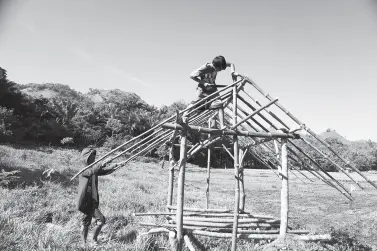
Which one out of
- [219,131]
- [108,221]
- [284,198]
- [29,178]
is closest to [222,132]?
[219,131]

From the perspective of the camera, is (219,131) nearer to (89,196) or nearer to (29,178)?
(89,196)

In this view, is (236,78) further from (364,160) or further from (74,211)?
(364,160)

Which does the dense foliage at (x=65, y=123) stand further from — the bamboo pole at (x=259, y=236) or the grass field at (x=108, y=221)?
the bamboo pole at (x=259, y=236)

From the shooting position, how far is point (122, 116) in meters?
38.8

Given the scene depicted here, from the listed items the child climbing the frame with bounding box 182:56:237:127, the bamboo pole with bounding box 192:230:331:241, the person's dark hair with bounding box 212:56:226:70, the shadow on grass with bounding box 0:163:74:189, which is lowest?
the bamboo pole with bounding box 192:230:331:241

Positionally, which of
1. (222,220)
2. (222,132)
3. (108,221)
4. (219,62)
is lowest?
(108,221)

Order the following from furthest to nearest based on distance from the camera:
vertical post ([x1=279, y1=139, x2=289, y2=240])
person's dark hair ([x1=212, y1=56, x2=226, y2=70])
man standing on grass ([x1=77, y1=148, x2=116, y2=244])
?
1. person's dark hair ([x1=212, y1=56, x2=226, y2=70])
2. vertical post ([x1=279, y1=139, x2=289, y2=240])
3. man standing on grass ([x1=77, y1=148, x2=116, y2=244])

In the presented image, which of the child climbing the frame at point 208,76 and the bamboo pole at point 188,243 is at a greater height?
the child climbing the frame at point 208,76

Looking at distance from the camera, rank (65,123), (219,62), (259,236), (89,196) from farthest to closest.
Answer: (65,123), (219,62), (259,236), (89,196)

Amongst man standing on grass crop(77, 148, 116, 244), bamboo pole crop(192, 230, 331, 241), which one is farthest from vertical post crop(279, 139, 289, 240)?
man standing on grass crop(77, 148, 116, 244)

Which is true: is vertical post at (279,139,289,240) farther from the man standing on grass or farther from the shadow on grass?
the shadow on grass

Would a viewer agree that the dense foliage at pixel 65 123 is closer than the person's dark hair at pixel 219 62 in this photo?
No

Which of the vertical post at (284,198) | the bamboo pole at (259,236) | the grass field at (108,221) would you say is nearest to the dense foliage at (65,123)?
the grass field at (108,221)

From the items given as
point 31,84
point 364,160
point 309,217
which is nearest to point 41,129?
point 309,217
